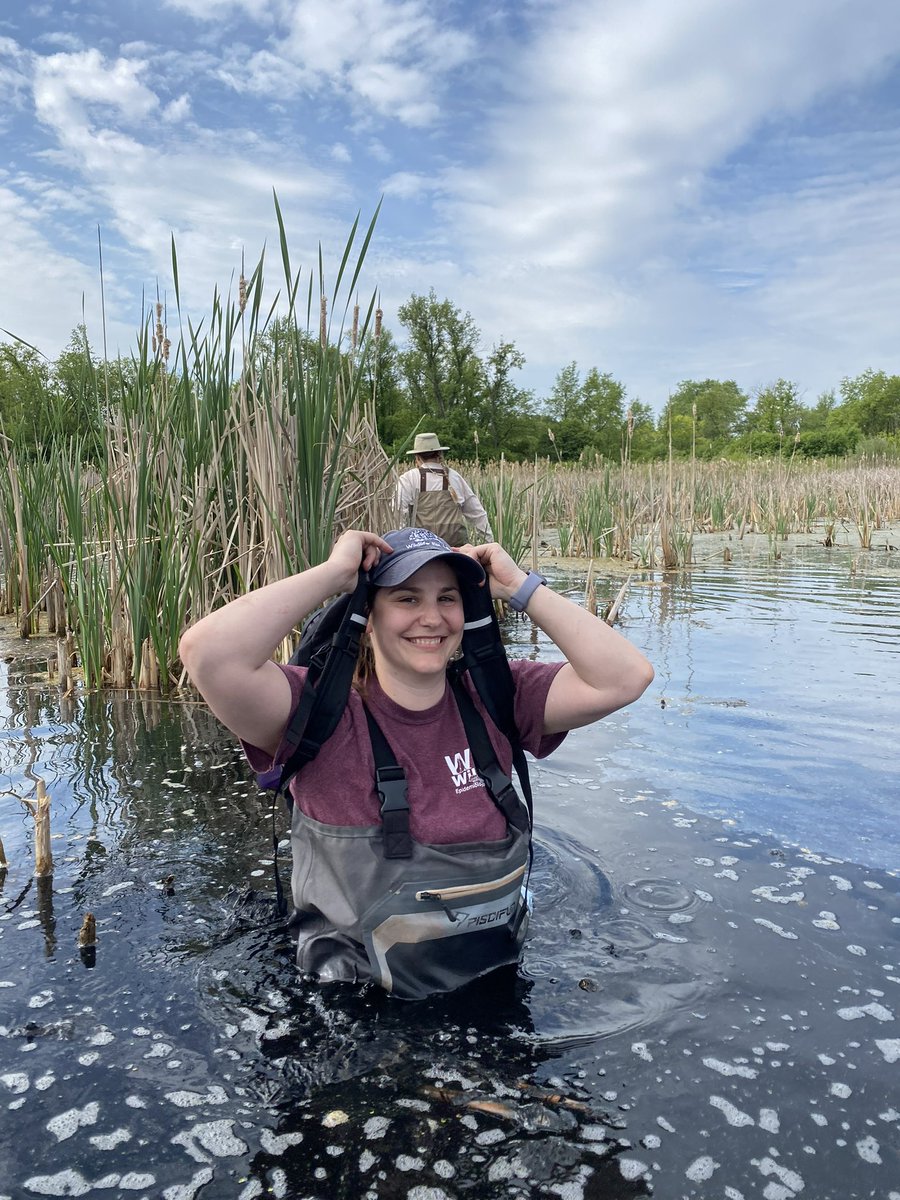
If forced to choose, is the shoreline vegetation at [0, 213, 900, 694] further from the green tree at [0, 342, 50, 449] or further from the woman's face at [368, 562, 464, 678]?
the woman's face at [368, 562, 464, 678]

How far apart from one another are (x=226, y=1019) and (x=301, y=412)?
2.80 m

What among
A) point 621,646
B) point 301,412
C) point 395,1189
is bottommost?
point 395,1189

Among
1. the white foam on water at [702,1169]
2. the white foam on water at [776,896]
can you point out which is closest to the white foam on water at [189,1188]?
the white foam on water at [702,1169]

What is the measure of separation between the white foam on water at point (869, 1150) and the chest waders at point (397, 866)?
1.02 metres

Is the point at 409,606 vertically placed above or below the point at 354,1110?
above

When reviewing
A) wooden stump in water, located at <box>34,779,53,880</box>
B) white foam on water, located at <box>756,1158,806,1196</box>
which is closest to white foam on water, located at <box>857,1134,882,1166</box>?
white foam on water, located at <box>756,1158,806,1196</box>

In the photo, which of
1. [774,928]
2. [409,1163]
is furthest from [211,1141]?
[774,928]

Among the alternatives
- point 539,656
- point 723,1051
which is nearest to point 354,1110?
point 723,1051

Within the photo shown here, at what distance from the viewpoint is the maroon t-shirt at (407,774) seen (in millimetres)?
2463

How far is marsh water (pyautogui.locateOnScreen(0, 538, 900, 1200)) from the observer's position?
2000 mm

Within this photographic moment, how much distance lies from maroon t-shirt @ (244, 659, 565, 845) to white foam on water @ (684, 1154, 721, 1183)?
35.9 inches

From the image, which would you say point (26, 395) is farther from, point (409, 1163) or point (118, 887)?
point (409, 1163)

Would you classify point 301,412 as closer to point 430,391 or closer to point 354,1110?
point 354,1110

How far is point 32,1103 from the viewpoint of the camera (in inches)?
85.2
